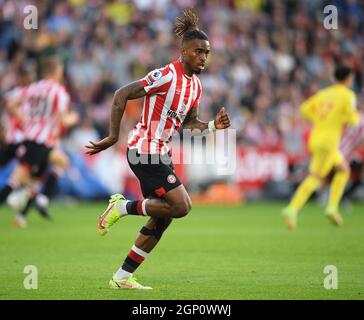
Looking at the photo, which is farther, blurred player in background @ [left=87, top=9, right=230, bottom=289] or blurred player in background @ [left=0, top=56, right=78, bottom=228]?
blurred player in background @ [left=0, top=56, right=78, bottom=228]

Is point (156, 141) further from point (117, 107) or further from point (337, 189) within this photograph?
point (337, 189)

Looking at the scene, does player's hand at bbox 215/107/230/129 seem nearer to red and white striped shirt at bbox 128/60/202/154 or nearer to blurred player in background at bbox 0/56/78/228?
red and white striped shirt at bbox 128/60/202/154

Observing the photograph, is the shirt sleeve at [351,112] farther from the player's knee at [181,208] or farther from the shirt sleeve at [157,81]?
the player's knee at [181,208]

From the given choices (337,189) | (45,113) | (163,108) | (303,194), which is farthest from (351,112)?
(163,108)

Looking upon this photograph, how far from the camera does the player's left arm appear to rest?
8.05 m

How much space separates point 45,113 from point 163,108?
686 centimetres

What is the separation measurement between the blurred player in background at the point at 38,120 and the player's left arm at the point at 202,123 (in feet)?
20.9

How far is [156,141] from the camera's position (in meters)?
8.14

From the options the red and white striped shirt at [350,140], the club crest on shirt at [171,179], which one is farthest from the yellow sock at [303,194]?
the club crest on shirt at [171,179]

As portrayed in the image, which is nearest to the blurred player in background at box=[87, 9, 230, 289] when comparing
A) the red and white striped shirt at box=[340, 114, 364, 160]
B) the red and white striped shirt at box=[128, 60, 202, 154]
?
the red and white striped shirt at box=[128, 60, 202, 154]

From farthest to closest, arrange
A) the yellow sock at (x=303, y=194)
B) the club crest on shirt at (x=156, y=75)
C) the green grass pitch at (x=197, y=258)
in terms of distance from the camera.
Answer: the yellow sock at (x=303, y=194) < the club crest on shirt at (x=156, y=75) < the green grass pitch at (x=197, y=258)

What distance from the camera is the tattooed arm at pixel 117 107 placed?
7.93 meters

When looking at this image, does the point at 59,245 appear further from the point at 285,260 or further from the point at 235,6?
the point at 235,6

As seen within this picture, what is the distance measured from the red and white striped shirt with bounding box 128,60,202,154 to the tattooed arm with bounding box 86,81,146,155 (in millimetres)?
→ 102
